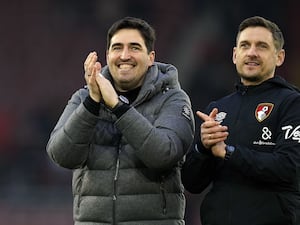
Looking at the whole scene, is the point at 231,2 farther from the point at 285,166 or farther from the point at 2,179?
the point at 285,166

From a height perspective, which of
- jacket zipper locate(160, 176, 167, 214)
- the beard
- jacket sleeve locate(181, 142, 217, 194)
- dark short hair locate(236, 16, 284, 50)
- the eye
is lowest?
jacket zipper locate(160, 176, 167, 214)

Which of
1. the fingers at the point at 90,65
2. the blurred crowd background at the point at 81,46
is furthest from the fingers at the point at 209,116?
the blurred crowd background at the point at 81,46

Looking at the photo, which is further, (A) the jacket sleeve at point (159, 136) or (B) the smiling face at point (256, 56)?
(B) the smiling face at point (256, 56)

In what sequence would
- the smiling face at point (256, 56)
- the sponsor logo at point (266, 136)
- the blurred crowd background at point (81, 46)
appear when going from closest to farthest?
the sponsor logo at point (266, 136)
the smiling face at point (256, 56)
the blurred crowd background at point (81, 46)

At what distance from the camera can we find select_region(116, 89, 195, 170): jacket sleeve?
3.08 metres

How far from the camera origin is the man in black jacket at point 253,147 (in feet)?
Answer: 10.1

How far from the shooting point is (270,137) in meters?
3.13

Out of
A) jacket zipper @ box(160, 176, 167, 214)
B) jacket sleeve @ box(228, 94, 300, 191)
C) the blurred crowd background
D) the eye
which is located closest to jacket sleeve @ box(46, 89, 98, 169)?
jacket zipper @ box(160, 176, 167, 214)

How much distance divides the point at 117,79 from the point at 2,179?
20.7 ft

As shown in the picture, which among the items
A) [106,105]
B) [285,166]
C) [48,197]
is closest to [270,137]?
[285,166]

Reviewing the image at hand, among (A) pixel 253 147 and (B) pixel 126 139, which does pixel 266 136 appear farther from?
(B) pixel 126 139

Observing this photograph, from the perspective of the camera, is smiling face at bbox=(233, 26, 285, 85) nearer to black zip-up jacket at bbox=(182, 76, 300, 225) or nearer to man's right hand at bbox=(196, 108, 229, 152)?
black zip-up jacket at bbox=(182, 76, 300, 225)

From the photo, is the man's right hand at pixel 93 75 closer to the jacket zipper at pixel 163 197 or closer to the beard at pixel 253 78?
the jacket zipper at pixel 163 197

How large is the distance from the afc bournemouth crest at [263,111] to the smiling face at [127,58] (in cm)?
52
